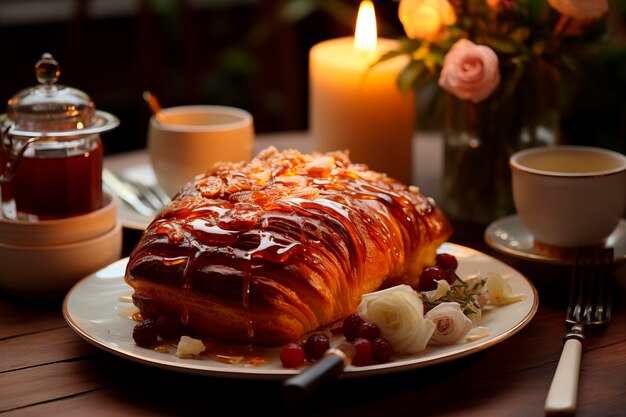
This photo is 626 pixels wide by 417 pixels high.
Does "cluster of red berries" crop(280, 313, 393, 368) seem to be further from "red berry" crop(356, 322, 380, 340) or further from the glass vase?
the glass vase

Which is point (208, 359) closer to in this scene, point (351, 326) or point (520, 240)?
point (351, 326)

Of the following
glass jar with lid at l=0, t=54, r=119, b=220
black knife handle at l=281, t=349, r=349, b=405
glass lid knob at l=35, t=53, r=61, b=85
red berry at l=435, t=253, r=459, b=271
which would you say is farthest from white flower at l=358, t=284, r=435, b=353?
glass lid knob at l=35, t=53, r=61, b=85

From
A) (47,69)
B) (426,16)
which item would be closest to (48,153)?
(47,69)

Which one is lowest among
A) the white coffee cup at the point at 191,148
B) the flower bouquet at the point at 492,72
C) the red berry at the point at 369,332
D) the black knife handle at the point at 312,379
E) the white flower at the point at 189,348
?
the white flower at the point at 189,348

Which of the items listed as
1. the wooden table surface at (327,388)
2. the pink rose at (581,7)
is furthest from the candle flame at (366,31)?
the wooden table surface at (327,388)

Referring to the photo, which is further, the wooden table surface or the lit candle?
the lit candle

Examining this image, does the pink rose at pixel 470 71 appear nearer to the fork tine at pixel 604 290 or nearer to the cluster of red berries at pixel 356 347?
the fork tine at pixel 604 290
